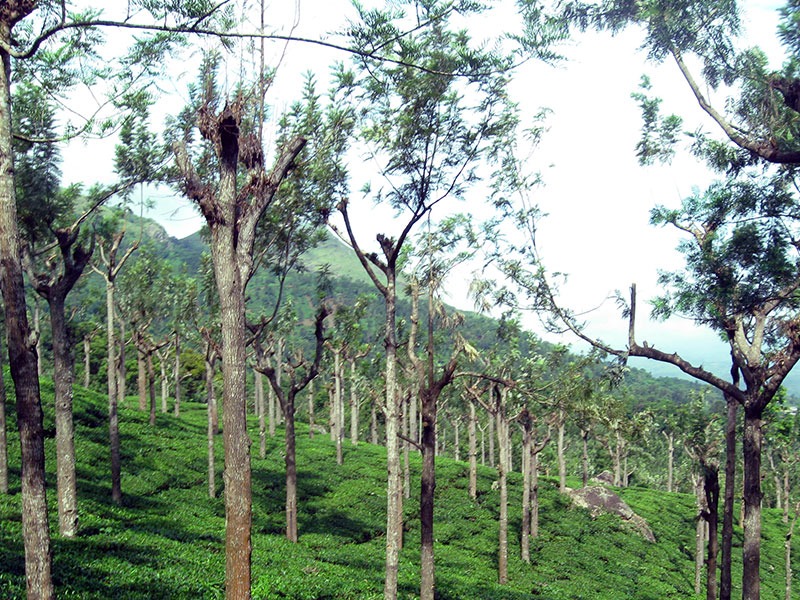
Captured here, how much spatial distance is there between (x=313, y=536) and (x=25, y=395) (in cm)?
2280

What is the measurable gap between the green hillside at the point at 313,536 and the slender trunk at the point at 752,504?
10.2m

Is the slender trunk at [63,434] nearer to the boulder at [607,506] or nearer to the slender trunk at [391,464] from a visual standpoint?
the slender trunk at [391,464]

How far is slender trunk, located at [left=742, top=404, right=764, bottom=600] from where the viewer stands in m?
14.4

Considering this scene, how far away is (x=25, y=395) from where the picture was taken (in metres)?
8.60

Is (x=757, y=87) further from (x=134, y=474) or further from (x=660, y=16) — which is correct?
(x=134, y=474)

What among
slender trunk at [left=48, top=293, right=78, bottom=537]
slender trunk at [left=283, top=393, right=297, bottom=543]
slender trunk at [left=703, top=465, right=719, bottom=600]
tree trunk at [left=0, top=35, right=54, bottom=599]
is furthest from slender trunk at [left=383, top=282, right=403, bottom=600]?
slender trunk at [left=703, top=465, right=719, bottom=600]

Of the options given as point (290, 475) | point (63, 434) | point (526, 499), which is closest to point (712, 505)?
Result: point (290, 475)

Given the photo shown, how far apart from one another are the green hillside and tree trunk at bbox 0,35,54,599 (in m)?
4.42

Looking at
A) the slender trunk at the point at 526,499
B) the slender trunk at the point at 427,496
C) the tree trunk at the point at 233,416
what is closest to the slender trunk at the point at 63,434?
the slender trunk at the point at 427,496

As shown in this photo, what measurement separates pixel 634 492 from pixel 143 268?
53.2 meters

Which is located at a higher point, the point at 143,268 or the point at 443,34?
the point at 443,34

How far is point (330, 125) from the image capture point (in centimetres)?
1834

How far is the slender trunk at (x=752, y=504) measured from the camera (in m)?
14.4

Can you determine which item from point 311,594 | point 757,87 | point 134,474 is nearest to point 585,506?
point 134,474
